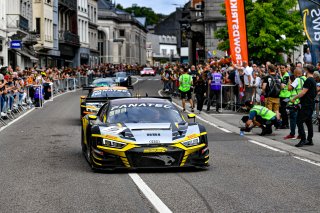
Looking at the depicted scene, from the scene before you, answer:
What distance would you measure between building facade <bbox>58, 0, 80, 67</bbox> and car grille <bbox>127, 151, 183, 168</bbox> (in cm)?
7624

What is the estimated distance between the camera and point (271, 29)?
5791 cm

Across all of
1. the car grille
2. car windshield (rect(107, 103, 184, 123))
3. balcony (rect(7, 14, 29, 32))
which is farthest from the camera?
balcony (rect(7, 14, 29, 32))

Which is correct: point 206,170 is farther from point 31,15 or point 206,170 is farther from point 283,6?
point 31,15

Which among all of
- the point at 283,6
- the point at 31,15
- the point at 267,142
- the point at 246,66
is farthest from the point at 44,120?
the point at 31,15

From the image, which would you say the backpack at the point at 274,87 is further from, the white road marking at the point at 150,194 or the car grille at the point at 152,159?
the white road marking at the point at 150,194

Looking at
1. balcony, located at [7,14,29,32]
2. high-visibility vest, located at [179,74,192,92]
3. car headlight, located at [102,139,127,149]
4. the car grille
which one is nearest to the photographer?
the car grille

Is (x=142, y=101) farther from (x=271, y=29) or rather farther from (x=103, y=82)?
(x=271, y=29)

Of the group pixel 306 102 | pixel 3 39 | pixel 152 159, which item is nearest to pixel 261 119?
pixel 306 102

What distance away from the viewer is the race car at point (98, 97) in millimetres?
23672

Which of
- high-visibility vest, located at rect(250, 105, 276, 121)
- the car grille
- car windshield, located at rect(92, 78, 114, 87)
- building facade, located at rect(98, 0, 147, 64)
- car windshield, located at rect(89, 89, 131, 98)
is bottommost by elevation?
the car grille

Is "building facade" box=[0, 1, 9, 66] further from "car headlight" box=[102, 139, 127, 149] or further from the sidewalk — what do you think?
"car headlight" box=[102, 139, 127, 149]

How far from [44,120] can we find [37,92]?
1015 cm

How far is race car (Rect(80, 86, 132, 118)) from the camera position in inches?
932

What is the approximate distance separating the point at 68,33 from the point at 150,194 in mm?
83903
